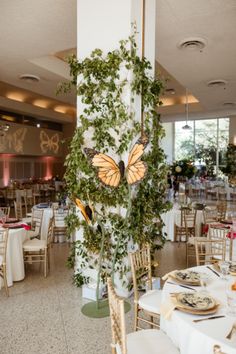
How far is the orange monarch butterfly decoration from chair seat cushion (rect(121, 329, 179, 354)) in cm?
165

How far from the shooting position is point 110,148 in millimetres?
3912

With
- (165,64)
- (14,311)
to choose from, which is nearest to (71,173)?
(14,311)

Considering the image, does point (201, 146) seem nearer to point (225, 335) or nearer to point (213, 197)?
point (213, 197)

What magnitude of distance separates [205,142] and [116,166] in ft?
46.8

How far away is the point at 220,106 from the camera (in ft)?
42.2

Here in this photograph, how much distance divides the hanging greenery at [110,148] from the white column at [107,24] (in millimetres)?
151

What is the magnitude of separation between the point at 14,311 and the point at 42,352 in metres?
0.95

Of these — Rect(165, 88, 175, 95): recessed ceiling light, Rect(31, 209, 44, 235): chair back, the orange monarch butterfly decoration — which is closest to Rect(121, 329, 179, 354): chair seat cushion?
the orange monarch butterfly decoration

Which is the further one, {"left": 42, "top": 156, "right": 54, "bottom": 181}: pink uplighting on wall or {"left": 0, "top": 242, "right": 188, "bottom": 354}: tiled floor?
{"left": 42, "top": 156, "right": 54, "bottom": 181}: pink uplighting on wall

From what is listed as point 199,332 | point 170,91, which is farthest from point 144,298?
point 170,91

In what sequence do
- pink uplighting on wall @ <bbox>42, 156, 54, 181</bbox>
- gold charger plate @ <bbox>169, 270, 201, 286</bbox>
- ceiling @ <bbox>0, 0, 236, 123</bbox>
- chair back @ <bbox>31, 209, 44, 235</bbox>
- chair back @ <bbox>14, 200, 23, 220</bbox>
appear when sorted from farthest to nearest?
pink uplighting on wall @ <bbox>42, 156, 54, 181</bbox>
chair back @ <bbox>14, 200, 23, 220</bbox>
chair back @ <bbox>31, 209, 44, 235</bbox>
ceiling @ <bbox>0, 0, 236, 123</bbox>
gold charger plate @ <bbox>169, 270, 201, 286</bbox>

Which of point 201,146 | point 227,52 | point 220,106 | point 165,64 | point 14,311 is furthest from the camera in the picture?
point 201,146

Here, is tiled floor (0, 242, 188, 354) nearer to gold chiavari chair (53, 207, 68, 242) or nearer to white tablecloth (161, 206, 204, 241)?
gold chiavari chair (53, 207, 68, 242)

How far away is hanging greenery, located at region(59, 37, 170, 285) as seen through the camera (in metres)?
3.76
